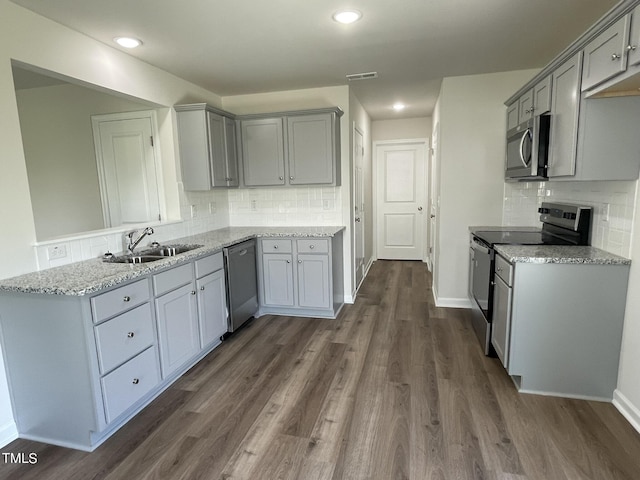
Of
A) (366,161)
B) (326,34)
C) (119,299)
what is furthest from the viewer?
(366,161)

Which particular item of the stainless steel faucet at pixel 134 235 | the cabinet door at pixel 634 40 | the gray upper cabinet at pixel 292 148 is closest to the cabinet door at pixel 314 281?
the gray upper cabinet at pixel 292 148

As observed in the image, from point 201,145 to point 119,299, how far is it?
6.22 ft

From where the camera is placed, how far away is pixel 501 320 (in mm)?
2516

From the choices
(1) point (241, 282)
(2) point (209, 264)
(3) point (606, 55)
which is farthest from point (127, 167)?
(3) point (606, 55)

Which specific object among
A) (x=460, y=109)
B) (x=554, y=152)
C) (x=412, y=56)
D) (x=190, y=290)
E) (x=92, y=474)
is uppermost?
(x=412, y=56)

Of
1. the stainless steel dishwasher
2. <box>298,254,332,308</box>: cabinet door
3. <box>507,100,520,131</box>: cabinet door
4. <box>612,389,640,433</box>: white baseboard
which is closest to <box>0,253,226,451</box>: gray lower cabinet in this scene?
the stainless steel dishwasher

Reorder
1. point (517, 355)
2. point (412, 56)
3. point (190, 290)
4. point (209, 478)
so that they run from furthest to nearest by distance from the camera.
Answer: point (412, 56) → point (190, 290) → point (517, 355) → point (209, 478)

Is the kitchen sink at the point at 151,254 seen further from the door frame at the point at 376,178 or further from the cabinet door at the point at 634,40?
the door frame at the point at 376,178

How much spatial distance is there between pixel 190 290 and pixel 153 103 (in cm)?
173

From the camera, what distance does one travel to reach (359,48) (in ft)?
9.35

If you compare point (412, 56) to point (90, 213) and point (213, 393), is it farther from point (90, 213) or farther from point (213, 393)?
point (90, 213)

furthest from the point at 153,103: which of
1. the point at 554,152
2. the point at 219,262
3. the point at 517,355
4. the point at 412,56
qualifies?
the point at 517,355

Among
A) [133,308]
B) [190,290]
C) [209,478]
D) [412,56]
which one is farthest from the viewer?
[412,56]

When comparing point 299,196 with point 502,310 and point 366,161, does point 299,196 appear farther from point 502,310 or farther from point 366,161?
point 502,310
